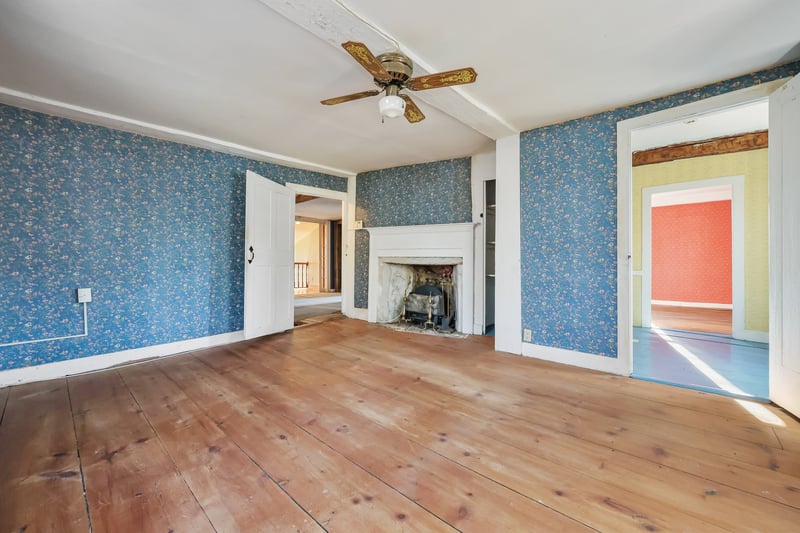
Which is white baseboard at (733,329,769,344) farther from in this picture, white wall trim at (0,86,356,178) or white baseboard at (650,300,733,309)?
white wall trim at (0,86,356,178)

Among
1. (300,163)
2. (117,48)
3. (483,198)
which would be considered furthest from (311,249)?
(117,48)

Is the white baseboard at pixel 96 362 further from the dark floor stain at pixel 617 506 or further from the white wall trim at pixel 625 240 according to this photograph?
the white wall trim at pixel 625 240

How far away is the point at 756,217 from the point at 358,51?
5270mm

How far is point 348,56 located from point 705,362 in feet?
13.5

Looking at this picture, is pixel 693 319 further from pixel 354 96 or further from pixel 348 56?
pixel 348 56

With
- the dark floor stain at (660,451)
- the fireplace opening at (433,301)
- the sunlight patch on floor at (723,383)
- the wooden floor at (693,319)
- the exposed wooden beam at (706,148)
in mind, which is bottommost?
the dark floor stain at (660,451)

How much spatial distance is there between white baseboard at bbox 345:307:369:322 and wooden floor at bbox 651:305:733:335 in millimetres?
4444

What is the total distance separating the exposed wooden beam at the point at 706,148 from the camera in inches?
155

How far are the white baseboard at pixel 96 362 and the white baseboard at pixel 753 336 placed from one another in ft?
20.4

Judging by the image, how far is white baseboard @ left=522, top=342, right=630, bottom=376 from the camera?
9.16 ft

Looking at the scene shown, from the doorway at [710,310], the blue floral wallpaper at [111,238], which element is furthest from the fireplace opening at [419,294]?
the doorway at [710,310]

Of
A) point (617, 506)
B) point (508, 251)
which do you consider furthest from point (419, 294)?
point (617, 506)

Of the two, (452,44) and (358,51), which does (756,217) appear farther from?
(358,51)

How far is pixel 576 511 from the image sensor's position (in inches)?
48.7
